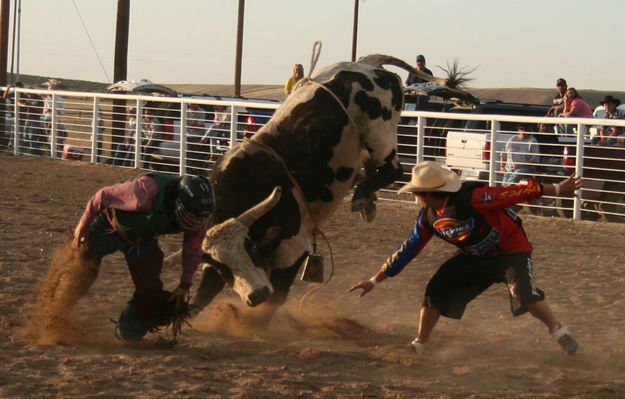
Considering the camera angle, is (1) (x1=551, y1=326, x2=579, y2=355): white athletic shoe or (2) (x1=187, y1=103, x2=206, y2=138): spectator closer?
(1) (x1=551, y1=326, x2=579, y2=355): white athletic shoe

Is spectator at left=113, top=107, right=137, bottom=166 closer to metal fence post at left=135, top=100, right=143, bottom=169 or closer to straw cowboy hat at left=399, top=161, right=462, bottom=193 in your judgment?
metal fence post at left=135, top=100, right=143, bottom=169

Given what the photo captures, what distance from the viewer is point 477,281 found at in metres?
6.27

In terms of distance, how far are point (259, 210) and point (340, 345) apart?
98cm

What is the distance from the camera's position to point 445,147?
14.6 meters

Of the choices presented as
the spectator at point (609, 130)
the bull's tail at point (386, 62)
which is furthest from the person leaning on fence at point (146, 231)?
the spectator at point (609, 130)

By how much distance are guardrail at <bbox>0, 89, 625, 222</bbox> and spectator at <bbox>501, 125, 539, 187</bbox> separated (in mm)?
46

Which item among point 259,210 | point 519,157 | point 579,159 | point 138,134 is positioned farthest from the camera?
point 138,134

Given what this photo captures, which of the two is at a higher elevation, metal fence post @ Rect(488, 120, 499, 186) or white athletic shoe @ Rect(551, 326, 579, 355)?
metal fence post @ Rect(488, 120, 499, 186)

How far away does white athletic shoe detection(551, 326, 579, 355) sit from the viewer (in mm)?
6078

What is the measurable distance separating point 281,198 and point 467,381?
5.98 feet

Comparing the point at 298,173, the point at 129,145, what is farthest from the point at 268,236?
the point at 129,145

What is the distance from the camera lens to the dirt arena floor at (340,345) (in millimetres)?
5266

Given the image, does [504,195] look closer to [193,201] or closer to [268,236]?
[268,236]

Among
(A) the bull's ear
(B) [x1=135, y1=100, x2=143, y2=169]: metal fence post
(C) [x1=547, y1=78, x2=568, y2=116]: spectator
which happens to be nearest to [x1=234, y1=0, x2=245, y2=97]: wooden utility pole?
(B) [x1=135, y1=100, x2=143, y2=169]: metal fence post
